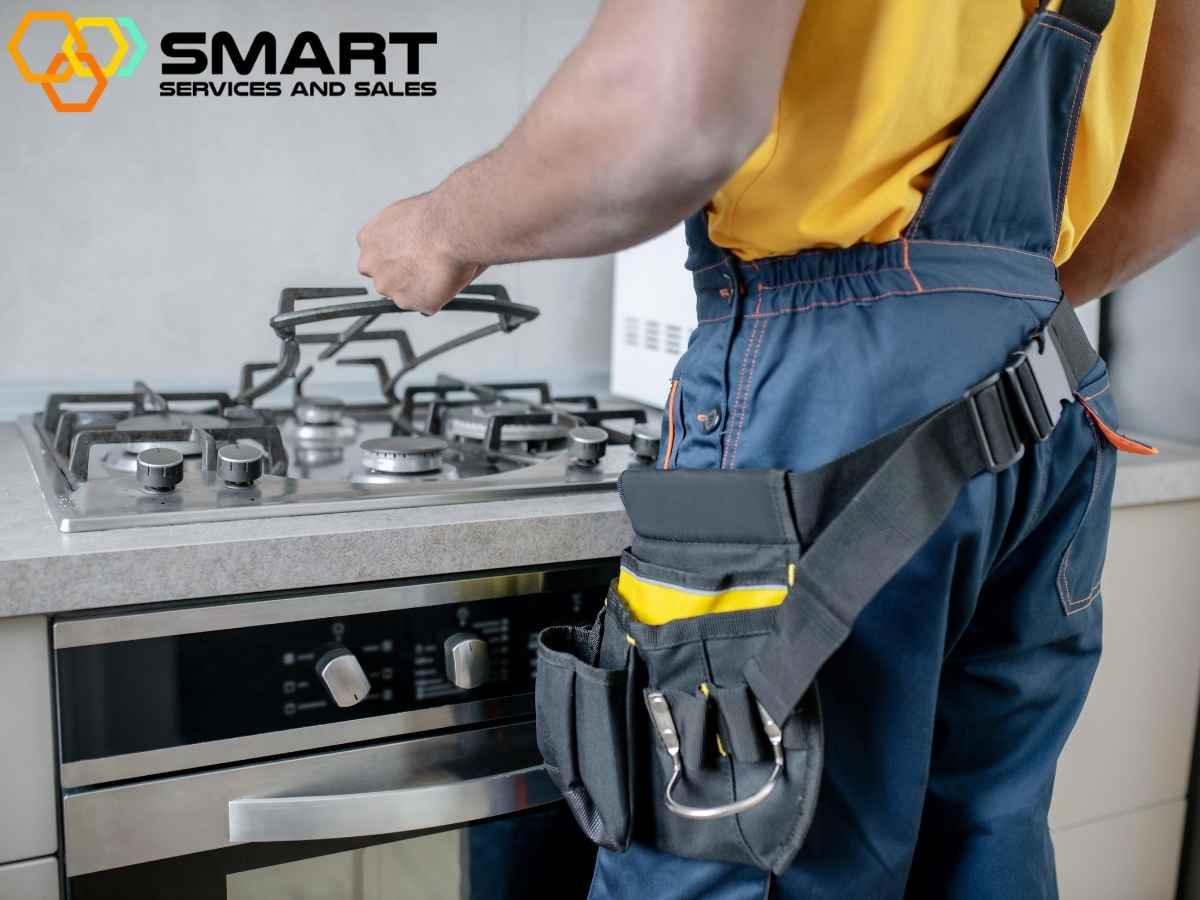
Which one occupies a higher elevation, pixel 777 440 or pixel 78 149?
pixel 78 149

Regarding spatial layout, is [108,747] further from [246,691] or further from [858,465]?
[858,465]

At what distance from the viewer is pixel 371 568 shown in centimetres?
90

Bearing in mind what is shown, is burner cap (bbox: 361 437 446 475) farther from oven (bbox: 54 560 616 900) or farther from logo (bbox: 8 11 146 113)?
logo (bbox: 8 11 146 113)

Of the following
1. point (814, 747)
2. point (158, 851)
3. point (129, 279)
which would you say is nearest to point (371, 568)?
point (158, 851)

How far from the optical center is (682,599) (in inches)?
29.1

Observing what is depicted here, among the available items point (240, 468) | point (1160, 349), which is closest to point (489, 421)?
point (240, 468)

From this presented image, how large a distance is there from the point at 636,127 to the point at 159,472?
0.53m

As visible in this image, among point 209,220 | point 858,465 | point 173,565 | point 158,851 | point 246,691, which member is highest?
point 209,220

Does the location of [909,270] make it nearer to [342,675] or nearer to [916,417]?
[916,417]

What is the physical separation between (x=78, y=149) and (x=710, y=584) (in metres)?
1.04

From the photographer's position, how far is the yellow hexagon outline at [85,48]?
1359mm

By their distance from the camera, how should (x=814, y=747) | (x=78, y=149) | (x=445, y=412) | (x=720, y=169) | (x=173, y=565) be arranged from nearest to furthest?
(x=720, y=169) < (x=814, y=747) < (x=173, y=565) < (x=445, y=412) < (x=78, y=149)

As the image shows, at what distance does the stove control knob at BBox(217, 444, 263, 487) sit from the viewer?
0.95 m

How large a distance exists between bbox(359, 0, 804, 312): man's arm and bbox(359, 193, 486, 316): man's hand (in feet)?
0.26
